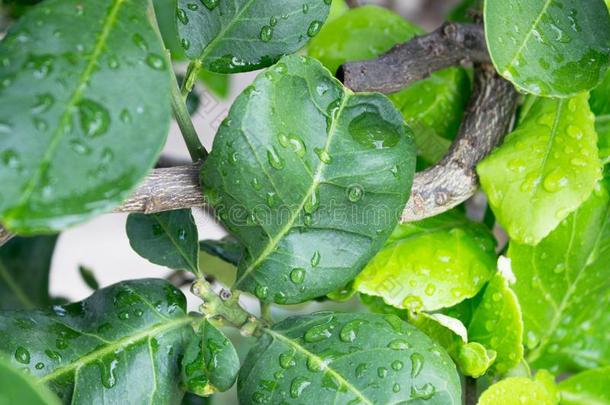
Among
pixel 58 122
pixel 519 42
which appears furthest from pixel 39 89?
pixel 519 42

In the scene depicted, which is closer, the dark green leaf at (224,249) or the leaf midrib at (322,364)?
the leaf midrib at (322,364)

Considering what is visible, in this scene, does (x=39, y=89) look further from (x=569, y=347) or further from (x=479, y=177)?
(x=569, y=347)

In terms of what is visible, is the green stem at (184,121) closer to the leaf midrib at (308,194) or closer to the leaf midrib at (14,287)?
the leaf midrib at (308,194)

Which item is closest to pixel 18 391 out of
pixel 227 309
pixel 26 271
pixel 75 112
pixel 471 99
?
pixel 75 112

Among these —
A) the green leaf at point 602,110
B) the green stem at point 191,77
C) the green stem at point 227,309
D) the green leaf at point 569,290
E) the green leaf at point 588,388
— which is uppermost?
the green stem at point 191,77

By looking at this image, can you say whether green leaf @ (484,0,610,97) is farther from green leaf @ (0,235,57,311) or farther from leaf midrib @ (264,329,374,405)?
green leaf @ (0,235,57,311)

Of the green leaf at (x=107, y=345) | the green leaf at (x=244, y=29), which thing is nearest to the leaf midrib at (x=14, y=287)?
the green leaf at (x=107, y=345)
